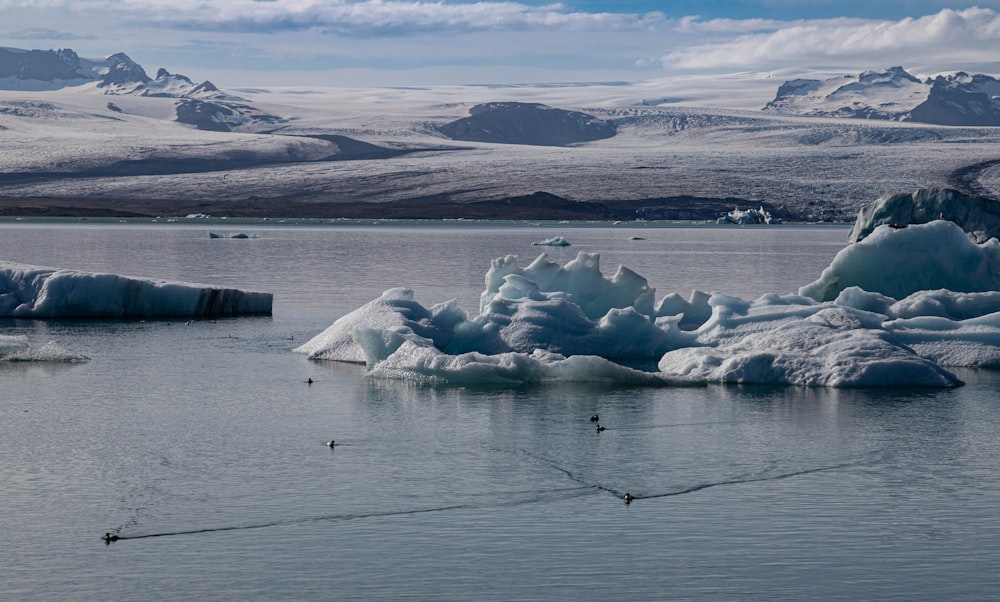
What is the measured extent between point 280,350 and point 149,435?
21.0 ft

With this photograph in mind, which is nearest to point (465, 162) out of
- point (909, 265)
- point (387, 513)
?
point (909, 265)

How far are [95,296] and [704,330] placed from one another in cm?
1074

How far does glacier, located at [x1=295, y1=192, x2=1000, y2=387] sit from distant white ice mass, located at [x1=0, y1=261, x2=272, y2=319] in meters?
5.41

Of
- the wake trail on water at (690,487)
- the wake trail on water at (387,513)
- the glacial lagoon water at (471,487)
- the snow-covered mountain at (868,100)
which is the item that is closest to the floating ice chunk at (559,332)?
the glacial lagoon water at (471,487)

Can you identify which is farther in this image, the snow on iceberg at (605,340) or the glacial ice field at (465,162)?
the glacial ice field at (465,162)

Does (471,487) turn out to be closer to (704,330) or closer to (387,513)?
(387,513)

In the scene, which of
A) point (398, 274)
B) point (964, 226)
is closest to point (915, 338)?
point (398, 274)

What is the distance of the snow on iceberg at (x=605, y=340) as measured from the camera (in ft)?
47.5

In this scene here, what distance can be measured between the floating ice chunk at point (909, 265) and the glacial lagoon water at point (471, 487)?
4.88 metres

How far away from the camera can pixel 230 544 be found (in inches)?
308

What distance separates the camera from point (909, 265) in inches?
819

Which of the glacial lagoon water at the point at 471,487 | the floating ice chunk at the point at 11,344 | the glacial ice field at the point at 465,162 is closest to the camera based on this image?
the glacial lagoon water at the point at 471,487

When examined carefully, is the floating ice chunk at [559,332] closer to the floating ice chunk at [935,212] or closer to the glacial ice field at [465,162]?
the floating ice chunk at [935,212]

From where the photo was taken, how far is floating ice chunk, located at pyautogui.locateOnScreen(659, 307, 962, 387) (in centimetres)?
1431
